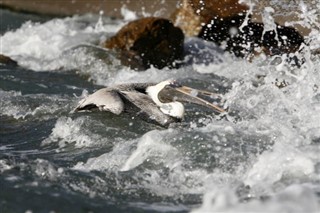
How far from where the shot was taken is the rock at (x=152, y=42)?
10.4m

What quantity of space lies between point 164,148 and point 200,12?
20.1 feet

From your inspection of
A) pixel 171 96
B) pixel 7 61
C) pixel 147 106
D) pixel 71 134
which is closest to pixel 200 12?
pixel 7 61

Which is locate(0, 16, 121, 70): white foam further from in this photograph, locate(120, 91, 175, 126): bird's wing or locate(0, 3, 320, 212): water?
locate(120, 91, 175, 126): bird's wing

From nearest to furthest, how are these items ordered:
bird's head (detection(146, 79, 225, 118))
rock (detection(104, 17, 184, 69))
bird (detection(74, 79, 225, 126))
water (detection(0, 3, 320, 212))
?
1. water (detection(0, 3, 320, 212))
2. bird (detection(74, 79, 225, 126))
3. bird's head (detection(146, 79, 225, 118))
4. rock (detection(104, 17, 184, 69))

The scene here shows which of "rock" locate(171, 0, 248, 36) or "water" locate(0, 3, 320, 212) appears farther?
"rock" locate(171, 0, 248, 36)

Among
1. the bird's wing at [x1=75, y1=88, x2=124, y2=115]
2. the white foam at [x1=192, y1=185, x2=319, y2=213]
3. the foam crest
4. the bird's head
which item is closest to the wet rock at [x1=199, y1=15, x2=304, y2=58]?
the bird's head

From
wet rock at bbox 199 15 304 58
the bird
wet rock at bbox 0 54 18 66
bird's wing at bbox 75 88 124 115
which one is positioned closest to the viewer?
bird's wing at bbox 75 88 124 115

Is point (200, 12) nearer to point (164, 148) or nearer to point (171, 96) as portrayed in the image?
point (171, 96)

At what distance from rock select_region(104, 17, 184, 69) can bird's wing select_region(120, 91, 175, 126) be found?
3315 mm

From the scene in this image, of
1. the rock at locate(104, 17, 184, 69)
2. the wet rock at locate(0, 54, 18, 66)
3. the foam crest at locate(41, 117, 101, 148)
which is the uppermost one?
the rock at locate(104, 17, 184, 69)

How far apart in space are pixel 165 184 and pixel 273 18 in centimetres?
494

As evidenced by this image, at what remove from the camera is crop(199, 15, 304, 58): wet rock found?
997 centimetres

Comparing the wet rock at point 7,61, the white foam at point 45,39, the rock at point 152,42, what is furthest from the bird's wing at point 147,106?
the wet rock at point 7,61

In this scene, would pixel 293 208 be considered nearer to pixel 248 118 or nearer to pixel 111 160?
pixel 111 160
